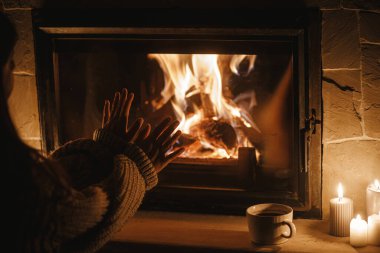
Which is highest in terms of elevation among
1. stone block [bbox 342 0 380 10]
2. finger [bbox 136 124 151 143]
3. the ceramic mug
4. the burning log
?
stone block [bbox 342 0 380 10]

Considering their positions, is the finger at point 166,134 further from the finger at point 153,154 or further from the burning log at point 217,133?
the burning log at point 217,133

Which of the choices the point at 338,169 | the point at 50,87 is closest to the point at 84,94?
the point at 50,87

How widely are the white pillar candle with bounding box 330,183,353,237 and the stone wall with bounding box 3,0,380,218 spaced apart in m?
0.12

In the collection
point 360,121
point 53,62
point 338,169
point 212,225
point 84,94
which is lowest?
point 212,225

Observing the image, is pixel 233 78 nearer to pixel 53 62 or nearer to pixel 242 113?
pixel 242 113

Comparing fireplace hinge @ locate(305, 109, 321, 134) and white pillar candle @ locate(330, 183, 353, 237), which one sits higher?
fireplace hinge @ locate(305, 109, 321, 134)

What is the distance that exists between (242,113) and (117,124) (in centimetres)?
80

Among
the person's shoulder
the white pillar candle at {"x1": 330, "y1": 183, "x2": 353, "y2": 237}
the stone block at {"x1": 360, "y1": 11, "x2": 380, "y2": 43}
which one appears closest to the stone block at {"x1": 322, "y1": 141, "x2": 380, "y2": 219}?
the white pillar candle at {"x1": 330, "y1": 183, "x2": 353, "y2": 237}

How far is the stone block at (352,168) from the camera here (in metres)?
1.55

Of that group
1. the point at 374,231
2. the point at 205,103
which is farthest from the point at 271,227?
the point at 205,103

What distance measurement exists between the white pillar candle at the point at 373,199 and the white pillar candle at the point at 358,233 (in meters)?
0.11

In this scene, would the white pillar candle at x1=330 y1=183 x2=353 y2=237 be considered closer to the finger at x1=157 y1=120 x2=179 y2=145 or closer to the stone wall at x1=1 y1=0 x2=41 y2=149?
the finger at x1=157 y1=120 x2=179 y2=145

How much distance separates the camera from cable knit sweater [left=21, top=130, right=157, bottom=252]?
2.61 feet

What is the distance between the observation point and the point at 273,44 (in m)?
1.59
